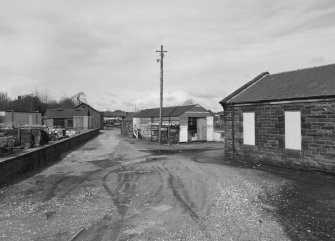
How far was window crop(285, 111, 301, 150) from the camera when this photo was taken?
586 inches

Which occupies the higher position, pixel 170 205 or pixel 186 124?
pixel 186 124

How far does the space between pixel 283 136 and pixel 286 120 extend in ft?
2.68

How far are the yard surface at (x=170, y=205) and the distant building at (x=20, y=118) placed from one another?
1912 inches

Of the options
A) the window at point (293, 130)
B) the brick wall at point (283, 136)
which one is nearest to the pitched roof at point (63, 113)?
the brick wall at point (283, 136)

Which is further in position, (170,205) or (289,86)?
(289,86)

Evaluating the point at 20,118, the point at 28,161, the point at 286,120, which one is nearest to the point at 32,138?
the point at 28,161

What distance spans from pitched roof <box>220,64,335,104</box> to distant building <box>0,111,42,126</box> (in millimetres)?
46940

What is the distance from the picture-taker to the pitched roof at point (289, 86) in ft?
47.8

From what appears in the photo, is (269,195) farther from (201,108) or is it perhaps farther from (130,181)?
(201,108)

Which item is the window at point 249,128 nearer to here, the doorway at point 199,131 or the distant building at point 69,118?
the doorway at point 199,131

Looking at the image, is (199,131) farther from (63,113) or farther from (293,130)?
(63,113)

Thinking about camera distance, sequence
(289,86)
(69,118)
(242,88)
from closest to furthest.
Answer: (289,86) → (242,88) → (69,118)

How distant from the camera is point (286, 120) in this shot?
15445mm

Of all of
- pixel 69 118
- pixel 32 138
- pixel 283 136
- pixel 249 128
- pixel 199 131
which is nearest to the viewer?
pixel 283 136
